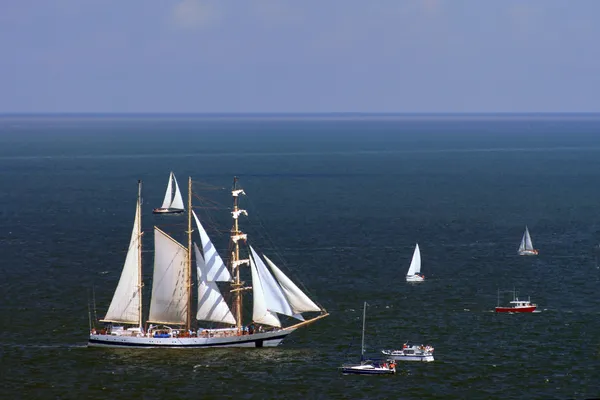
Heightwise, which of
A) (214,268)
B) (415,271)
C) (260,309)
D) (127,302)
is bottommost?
(260,309)

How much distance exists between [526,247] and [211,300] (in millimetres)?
57299

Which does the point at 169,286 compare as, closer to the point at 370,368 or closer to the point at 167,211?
the point at 370,368

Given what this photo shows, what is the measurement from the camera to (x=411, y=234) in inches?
6211

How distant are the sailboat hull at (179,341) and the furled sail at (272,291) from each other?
1.94 metres

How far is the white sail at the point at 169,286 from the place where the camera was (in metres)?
96.0

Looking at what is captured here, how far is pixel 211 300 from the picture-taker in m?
95.4

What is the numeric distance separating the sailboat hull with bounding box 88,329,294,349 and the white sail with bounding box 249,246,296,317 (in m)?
1.94

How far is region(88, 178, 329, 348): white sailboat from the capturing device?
9256cm

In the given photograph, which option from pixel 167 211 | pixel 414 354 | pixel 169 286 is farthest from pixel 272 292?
pixel 167 211

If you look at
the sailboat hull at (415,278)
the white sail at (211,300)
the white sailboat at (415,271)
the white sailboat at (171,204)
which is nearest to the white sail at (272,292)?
the white sail at (211,300)

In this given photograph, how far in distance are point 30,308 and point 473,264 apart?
177 ft

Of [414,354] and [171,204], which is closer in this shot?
[414,354]

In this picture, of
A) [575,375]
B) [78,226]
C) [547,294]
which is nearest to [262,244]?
→ [78,226]

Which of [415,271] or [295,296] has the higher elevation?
[415,271]
